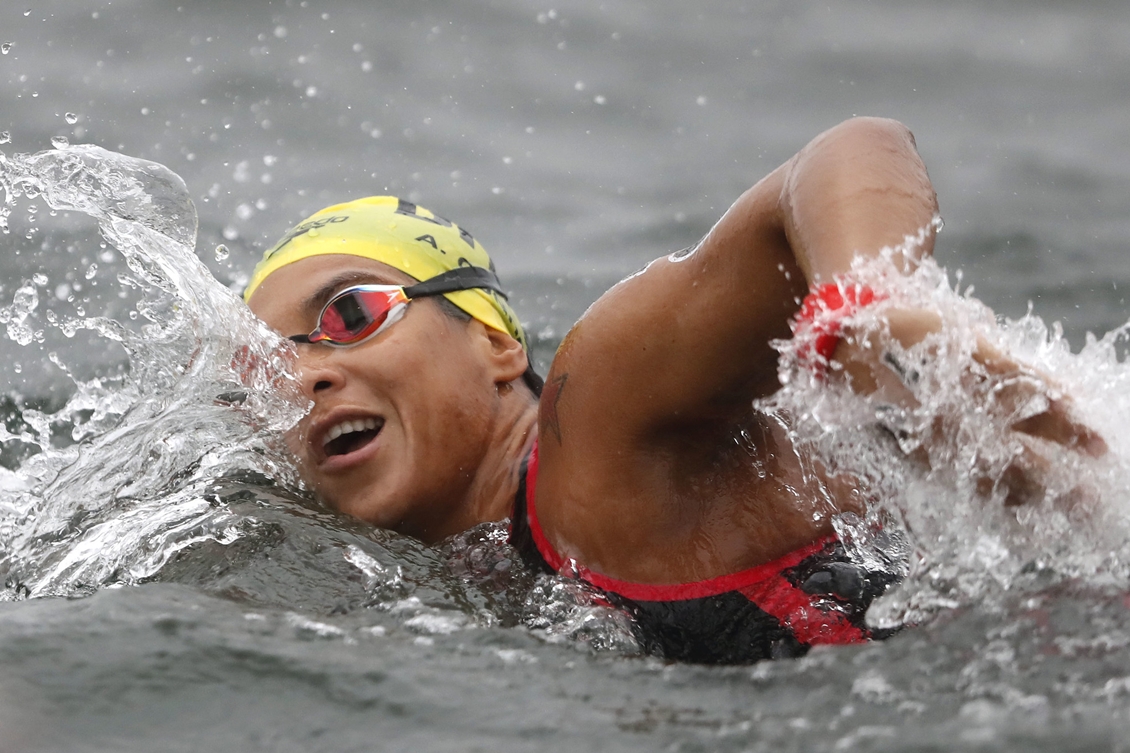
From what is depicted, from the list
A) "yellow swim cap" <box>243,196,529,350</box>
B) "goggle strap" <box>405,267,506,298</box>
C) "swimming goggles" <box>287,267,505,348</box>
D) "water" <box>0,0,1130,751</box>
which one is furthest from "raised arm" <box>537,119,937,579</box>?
"yellow swim cap" <box>243,196,529,350</box>

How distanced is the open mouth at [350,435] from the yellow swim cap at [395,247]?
0.52m

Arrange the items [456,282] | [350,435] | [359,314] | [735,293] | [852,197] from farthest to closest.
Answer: [456,282] < [350,435] < [359,314] < [735,293] < [852,197]

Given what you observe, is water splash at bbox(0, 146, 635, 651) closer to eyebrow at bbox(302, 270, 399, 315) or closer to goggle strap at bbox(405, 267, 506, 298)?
eyebrow at bbox(302, 270, 399, 315)

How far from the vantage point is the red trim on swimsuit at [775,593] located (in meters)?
3.04

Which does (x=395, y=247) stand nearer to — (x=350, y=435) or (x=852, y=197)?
(x=350, y=435)

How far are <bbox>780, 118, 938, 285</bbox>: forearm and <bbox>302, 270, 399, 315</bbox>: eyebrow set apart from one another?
1.57 m

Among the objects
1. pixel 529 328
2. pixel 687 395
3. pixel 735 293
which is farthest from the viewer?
pixel 529 328

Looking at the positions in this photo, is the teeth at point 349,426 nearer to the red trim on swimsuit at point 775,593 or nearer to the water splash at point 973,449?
the red trim on swimsuit at point 775,593

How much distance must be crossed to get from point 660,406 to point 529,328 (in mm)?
3894

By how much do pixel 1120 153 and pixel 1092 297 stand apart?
3.65 ft

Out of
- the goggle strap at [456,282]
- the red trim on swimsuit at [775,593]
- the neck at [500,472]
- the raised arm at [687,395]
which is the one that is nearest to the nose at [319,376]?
the goggle strap at [456,282]

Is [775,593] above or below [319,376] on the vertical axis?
below

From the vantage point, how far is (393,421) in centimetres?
371

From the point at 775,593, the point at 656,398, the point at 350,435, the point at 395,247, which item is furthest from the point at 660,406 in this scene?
the point at 395,247
